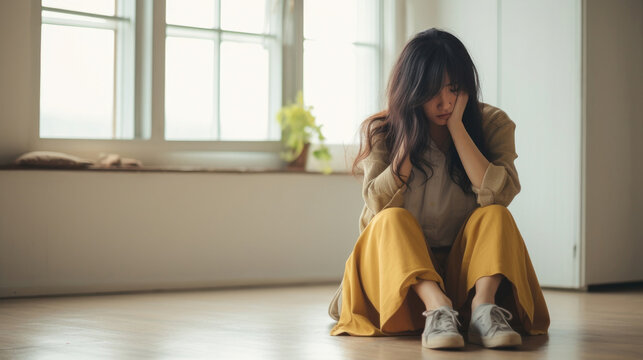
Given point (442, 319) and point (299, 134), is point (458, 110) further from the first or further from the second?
point (299, 134)

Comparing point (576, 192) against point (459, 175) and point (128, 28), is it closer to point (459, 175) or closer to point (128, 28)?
point (459, 175)

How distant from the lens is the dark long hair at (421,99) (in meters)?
2.44

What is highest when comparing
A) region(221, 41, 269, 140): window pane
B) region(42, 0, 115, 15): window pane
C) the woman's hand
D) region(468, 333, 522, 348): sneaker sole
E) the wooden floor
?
region(42, 0, 115, 15): window pane

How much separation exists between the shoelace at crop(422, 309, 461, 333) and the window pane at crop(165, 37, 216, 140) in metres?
2.84

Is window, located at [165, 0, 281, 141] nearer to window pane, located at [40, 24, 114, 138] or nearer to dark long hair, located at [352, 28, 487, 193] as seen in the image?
window pane, located at [40, 24, 114, 138]

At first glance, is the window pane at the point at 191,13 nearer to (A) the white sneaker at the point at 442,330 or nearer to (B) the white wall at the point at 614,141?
(B) the white wall at the point at 614,141

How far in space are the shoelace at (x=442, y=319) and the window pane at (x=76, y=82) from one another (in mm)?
2806

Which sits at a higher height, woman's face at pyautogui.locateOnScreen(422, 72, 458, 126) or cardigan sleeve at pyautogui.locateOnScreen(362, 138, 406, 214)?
woman's face at pyautogui.locateOnScreen(422, 72, 458, 126)

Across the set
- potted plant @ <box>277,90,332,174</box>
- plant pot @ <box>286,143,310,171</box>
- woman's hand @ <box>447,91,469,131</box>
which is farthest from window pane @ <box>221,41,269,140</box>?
woman's hand @ <box>447,91,469,131</box>

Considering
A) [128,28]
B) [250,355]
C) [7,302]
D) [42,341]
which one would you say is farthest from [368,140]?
[128,28]

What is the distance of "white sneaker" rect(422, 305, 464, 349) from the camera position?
6.82 feet

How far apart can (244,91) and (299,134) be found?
0.41 m

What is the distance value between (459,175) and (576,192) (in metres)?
1.87

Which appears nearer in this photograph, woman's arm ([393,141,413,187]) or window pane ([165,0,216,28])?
woman's arm ([393,141,413,187])
